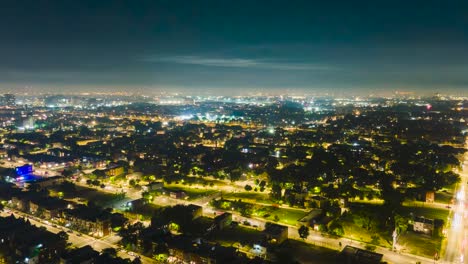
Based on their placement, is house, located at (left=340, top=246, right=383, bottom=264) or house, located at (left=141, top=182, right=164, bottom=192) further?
house, located at (left=141, top=182, right=164, bottom=192)

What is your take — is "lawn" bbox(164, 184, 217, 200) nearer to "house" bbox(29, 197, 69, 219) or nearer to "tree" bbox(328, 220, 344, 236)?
"house" bbox(29, 197, 69, 219)

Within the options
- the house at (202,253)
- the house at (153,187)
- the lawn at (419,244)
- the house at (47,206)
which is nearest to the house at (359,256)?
the lawn at (419,244)

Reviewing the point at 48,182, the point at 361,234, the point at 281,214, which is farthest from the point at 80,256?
the point at 48,182

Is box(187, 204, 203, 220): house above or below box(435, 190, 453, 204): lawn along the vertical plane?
below

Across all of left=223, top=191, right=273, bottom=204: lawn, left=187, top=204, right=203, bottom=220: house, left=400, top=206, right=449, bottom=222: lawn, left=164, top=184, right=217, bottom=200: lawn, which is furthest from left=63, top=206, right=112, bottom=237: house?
left=400, top=206, right=449, bottom=222: lawn

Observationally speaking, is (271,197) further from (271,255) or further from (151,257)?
(151,257)

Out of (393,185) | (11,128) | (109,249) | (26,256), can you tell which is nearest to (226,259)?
(109,249)
